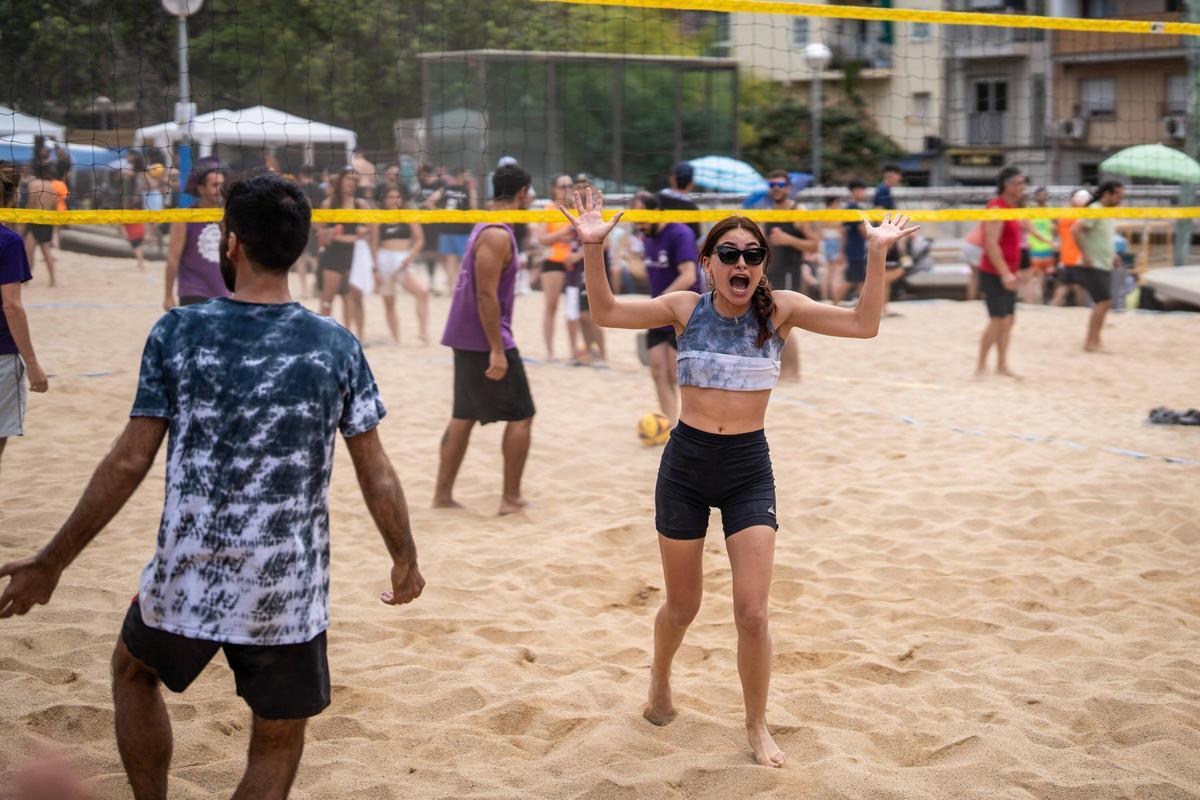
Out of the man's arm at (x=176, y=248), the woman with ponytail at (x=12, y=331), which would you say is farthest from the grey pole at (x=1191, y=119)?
the woman with ponytail at (x=12, y=331)

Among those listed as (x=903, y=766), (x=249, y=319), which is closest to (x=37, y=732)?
(x=249, y=319)

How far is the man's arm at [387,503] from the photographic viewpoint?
264 cm

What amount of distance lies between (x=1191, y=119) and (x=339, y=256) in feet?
34.4

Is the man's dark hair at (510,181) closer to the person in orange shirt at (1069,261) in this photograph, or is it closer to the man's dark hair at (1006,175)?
the man's dark hair at (1006,175)

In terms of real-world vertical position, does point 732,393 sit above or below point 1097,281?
below

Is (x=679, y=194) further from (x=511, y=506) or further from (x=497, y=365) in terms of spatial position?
(x=511, y=506)

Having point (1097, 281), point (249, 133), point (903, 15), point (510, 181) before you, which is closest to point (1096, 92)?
point (249, 133)

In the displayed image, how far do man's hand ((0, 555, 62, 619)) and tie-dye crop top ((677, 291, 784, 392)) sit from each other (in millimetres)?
1758

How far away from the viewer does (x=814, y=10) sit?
581cm

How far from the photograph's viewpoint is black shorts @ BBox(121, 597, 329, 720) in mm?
2490

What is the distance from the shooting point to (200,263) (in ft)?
22.7

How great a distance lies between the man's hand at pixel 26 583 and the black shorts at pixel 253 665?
18 cm

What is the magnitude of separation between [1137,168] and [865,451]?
34.3 feet

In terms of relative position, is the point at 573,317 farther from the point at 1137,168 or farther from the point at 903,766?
the point at 1137,168
